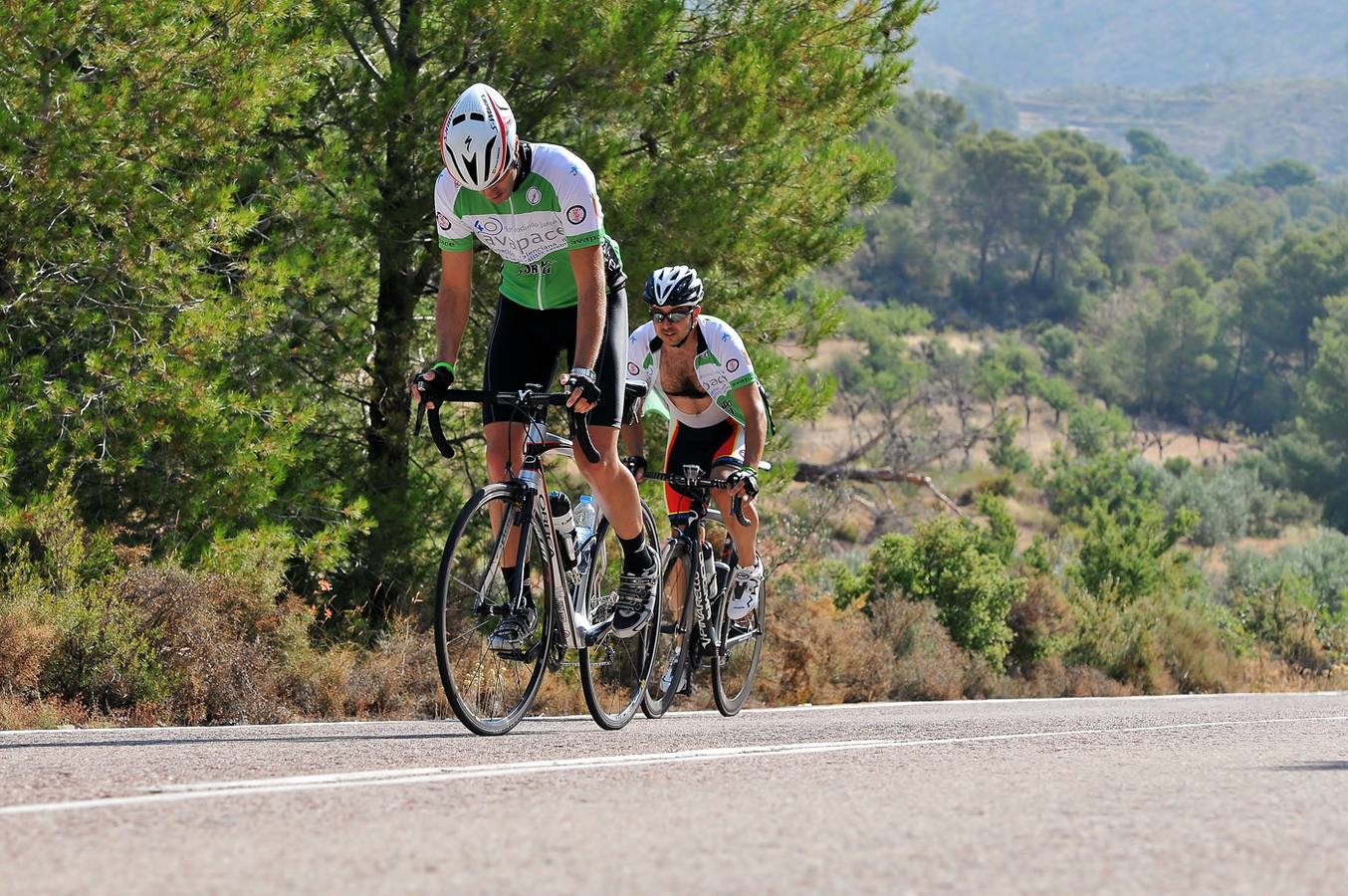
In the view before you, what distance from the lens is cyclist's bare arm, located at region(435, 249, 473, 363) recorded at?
6902mm

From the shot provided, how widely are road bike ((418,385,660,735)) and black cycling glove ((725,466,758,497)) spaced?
1168mm

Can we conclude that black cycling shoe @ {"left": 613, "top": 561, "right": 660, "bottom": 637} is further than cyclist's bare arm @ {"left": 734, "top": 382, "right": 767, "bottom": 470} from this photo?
No

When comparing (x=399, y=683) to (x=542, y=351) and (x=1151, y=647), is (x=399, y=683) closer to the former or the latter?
(x=542, y=351)

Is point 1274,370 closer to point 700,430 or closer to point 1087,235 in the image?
point 1087,235

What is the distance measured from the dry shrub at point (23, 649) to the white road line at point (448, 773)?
3.71 meters

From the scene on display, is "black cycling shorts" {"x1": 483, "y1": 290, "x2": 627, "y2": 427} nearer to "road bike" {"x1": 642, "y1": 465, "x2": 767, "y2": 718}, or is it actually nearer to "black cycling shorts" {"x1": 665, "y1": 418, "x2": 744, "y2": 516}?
"road bike" {"x1": 642, "y1": 465, "x2": 767, "y2": 718}

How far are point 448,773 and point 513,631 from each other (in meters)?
1.52

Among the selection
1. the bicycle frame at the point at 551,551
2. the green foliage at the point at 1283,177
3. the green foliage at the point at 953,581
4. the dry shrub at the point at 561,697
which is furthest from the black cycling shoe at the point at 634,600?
the green foliage at the point at 1283,177

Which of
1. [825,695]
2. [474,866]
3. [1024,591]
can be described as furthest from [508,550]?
[1024,591]

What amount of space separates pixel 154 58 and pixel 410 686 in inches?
165

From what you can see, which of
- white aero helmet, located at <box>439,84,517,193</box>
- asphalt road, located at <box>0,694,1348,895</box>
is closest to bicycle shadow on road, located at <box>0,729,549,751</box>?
asphalt road, located at <box>0,694,1348,895</box>

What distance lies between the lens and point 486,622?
6898 mm

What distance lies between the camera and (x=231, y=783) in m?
4.89

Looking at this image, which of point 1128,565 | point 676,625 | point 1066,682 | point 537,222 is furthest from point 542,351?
point 1128,565
